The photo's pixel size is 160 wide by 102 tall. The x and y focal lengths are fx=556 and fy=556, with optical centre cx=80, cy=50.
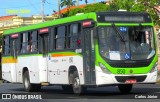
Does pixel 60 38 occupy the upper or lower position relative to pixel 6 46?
upper

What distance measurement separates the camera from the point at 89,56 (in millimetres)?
20578

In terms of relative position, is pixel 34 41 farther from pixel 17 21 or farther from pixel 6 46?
pixel 17 21

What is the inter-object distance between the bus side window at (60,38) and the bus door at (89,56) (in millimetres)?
1936

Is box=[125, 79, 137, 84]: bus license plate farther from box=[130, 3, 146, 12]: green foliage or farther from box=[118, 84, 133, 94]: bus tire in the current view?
box=[130, 3, 146, 12]: green foliage

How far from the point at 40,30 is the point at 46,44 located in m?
0.92

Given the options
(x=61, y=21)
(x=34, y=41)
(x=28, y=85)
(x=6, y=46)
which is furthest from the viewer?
(x=6, y=46)

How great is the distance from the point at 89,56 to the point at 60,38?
2710 millimetres

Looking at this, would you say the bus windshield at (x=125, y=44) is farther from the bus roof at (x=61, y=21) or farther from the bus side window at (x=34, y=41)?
the bus side window at (x=34, y=41)

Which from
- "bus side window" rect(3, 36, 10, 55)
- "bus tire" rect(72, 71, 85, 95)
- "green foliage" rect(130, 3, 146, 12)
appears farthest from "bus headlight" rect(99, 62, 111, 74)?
"green foliage" rect(130, 3, 146, 12)

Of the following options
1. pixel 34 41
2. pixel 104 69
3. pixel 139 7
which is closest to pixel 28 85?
pixel 34 41

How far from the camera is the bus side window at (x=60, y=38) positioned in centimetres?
2269

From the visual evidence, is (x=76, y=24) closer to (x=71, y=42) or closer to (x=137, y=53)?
(x=71, y=42)

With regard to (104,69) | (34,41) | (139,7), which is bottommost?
(104,69)

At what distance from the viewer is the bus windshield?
66.1ft
